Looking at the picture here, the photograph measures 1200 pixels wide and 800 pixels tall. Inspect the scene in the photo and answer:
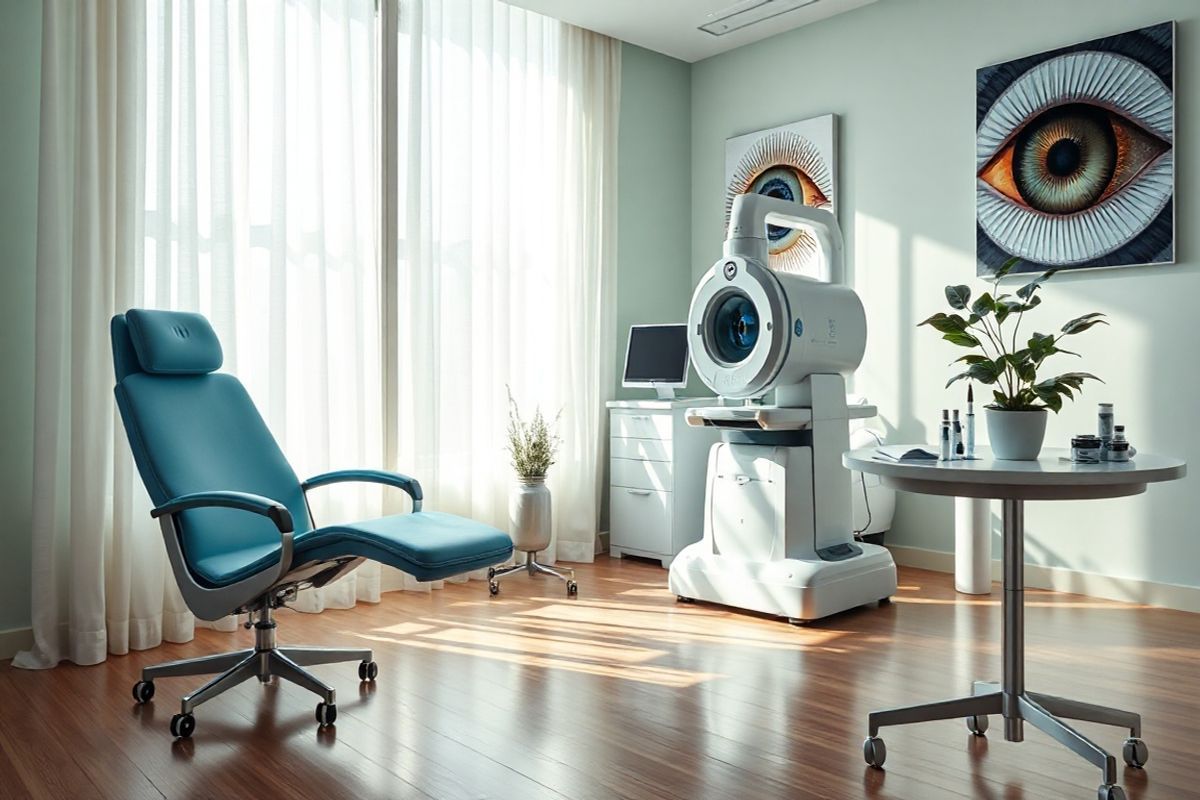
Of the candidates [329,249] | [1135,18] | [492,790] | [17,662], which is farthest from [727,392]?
[17,662]

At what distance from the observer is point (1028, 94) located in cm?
399

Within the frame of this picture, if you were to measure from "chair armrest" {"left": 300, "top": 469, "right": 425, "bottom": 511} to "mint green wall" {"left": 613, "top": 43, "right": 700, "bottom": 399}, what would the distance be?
222cm

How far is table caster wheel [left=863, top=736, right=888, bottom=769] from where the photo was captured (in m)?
2.13

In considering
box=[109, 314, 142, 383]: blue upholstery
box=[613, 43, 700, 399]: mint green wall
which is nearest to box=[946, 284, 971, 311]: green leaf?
box=[109, 314, 142, 383]: blue upholstery

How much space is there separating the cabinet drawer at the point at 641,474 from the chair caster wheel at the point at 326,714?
2317 millimetres

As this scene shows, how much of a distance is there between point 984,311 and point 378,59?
9.32ft

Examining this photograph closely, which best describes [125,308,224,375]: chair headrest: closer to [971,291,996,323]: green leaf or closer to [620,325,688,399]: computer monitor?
[971,291,996,323]: green leaf

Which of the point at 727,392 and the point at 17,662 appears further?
the point at 727,392

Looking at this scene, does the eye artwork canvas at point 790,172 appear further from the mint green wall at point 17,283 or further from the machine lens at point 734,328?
the mint green wall at point 17,283

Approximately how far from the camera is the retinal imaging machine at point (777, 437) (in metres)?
3.47

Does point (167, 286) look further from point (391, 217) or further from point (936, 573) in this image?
point (936, 573)

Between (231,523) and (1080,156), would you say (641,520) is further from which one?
(1080,156)

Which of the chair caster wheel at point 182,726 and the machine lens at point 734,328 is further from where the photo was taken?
the machine lens at point 734,328

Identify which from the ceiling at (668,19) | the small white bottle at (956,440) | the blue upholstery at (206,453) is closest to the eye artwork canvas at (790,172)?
the ceiling at (668,19)
